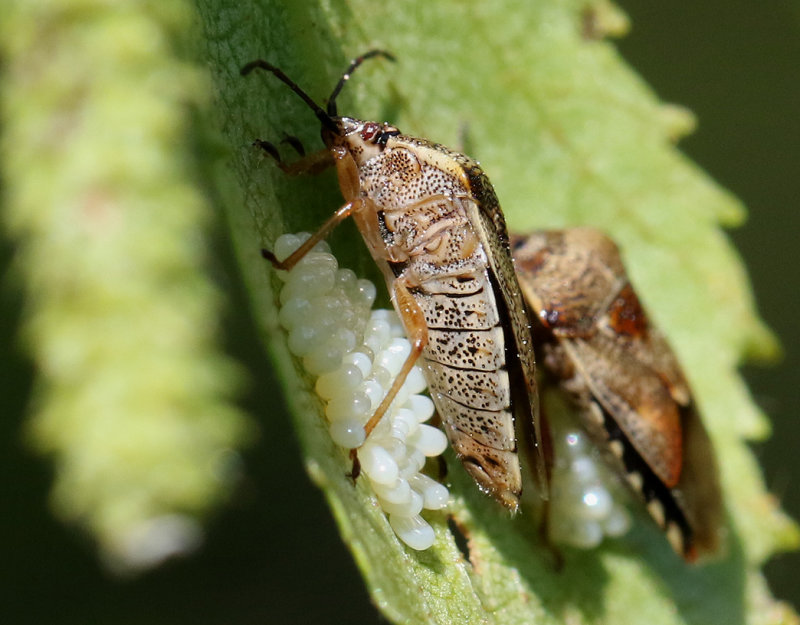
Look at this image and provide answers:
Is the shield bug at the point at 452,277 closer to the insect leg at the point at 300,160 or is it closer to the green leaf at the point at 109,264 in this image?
the insect leg at the point at 300,160

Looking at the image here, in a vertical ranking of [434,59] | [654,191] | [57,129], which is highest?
[57,129]

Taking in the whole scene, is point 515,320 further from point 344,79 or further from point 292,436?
point 292,436

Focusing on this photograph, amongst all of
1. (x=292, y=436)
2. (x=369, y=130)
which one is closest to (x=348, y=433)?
(x=369, y=130)

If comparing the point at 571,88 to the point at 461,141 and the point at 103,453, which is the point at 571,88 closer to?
the point at 461,141

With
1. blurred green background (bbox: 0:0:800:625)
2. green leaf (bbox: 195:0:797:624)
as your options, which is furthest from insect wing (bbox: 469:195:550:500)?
blurred green background (bbox: 0:0:800:625)

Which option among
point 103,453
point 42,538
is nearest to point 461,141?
point 103,453

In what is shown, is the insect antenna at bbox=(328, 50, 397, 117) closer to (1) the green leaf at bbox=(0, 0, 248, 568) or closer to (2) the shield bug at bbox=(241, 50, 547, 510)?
(2) the shield bug at bbox=(241, 50, 547, 510)
